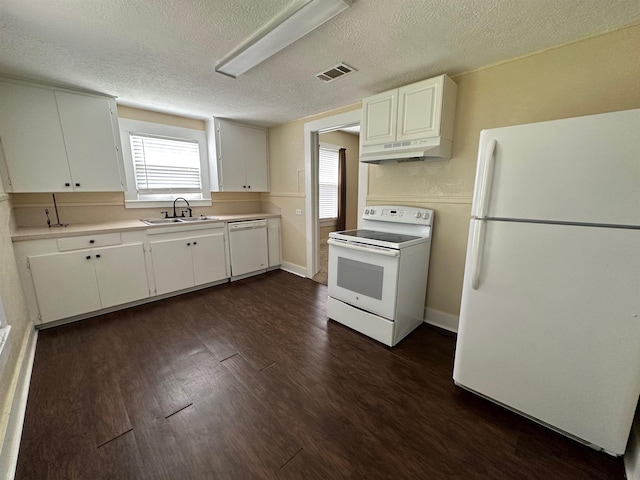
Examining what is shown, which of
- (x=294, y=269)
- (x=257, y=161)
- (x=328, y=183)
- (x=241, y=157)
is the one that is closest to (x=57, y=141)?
(x=241, y=157)

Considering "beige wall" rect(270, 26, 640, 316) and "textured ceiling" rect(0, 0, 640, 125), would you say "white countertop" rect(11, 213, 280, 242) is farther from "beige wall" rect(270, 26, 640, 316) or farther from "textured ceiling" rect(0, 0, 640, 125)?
"beige wall" rect(270, 26, 640, 316)

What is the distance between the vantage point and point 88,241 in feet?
8.32

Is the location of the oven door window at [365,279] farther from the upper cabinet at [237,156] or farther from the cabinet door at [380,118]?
the upper cabinet at [237,156]

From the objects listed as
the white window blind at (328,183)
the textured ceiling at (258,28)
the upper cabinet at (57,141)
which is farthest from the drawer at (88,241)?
the white window blind at (328,183)

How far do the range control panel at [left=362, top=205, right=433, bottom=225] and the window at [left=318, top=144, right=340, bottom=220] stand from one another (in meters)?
2.84

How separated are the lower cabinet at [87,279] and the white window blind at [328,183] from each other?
11.9 feet

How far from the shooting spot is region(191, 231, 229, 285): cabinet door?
334cm

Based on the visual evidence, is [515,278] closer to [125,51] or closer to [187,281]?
[125,51]

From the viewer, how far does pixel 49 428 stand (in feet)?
4.74

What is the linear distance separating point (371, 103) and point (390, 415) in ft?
8.39

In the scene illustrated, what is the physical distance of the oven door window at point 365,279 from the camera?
2.14 metres

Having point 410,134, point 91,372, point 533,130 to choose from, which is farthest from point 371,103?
point 91,372

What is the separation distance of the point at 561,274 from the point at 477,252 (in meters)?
0.38

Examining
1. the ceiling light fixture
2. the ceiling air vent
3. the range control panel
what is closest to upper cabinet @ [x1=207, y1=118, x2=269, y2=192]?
the ceiling light fixture
